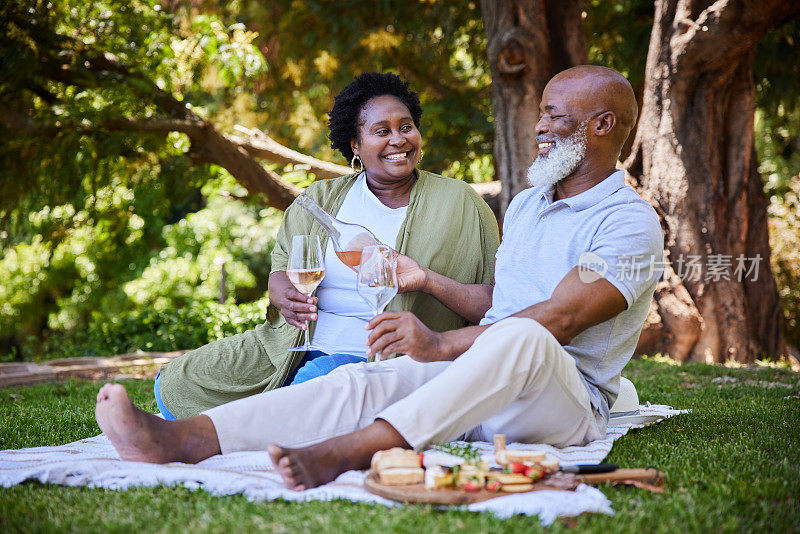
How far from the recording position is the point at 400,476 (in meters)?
2.59

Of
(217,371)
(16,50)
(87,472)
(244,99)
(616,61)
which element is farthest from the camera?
(244,99)

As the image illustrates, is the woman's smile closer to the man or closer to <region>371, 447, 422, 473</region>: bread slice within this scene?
the man

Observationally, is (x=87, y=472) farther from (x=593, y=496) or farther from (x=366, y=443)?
(x=593, y=496)

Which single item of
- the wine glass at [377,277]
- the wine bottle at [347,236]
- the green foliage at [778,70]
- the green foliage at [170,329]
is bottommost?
the green foliage at [170,329]

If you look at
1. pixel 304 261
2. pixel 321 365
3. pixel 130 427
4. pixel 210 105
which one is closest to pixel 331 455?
pixel 130 427

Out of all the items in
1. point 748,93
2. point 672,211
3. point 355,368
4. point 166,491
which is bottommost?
point 166,491

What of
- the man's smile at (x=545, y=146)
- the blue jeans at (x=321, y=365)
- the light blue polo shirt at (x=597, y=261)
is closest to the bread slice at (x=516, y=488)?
the light blue polo shirt at (x=597, y=261)

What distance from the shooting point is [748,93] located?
8367 mm

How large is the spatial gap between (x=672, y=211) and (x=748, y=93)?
1599mm

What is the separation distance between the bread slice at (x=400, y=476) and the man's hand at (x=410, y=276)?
4.36ft

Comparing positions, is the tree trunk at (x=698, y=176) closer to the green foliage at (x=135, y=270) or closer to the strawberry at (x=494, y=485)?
the strawberry at (x=494, y=485)

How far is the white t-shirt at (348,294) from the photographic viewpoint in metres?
3.95

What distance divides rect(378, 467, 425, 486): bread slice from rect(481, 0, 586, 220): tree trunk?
5.72 metres

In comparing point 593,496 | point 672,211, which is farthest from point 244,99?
point 593,496
